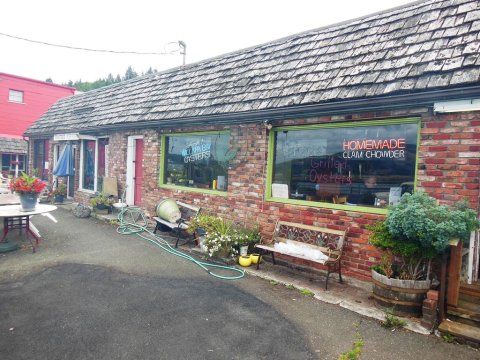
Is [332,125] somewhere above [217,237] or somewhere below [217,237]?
above

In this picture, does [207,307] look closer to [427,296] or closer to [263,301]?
[263,301]

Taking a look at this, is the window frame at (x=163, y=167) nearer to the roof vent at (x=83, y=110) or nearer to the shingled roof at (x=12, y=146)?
the roof vent at (x=83, y=110)

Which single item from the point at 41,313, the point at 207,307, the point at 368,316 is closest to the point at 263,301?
the point at 207,307

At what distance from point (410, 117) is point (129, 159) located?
852 centimetres

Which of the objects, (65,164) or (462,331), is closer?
(462,331)

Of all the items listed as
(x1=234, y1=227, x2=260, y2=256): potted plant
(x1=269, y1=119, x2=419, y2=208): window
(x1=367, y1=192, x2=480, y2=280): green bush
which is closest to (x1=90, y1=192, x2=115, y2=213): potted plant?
(x1=234, y1=227, x2=260, y2=256): potted plant

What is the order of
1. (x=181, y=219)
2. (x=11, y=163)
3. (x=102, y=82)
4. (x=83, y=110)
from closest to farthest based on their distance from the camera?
(x=181, y=219)
(x=83, y=110)
(x=11, y=163)
(x=102, y=82)

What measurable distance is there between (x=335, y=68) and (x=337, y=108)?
108 centimetres

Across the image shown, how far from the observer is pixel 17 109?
2355cm

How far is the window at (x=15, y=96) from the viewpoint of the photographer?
2323 cm

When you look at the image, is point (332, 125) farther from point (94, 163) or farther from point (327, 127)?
point (94, 163)

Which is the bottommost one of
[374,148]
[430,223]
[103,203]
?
[103,203]

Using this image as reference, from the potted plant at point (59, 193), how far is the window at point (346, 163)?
34.4 ft

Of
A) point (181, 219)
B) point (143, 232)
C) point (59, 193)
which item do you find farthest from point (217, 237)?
point (59, 193)
